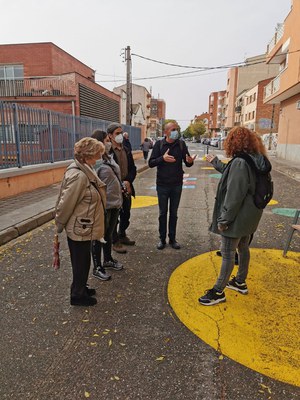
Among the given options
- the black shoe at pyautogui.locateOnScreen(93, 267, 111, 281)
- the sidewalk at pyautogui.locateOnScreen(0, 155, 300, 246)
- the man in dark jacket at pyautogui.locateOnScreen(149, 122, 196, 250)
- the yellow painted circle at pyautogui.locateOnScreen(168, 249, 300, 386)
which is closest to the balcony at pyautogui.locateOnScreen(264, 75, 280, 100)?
the sidewalk at pyautogui.locateOnScreen(0, 155, 300, 246)

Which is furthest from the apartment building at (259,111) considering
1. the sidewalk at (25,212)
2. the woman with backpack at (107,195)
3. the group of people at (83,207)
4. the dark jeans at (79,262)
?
the dark jeans at (79,262)

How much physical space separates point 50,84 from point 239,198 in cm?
2033

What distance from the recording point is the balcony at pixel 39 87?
19.7 metres

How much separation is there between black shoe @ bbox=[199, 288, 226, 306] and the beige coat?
1.28 meters

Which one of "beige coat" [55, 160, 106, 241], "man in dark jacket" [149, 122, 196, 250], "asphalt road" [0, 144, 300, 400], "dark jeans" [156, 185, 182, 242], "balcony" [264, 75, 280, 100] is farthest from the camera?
"balcony" [264, 75, 280, 100]

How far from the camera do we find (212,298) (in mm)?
3229

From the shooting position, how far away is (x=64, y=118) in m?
11.0

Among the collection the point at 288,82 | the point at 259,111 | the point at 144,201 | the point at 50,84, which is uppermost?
the point at 259,111

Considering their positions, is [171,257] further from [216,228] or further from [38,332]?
[38,332]

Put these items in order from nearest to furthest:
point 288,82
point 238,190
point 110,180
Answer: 1. point 238,190
2. point 110,180
3. point 288,82

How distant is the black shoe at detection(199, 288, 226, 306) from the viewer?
321cm

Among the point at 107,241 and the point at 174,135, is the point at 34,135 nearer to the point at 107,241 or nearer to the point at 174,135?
the point at 174,135

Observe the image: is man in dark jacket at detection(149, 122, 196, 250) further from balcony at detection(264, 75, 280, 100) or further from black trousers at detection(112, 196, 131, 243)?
balcony at detection(264, 75, 280, 100)

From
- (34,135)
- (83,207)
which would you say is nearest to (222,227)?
(83,207)
